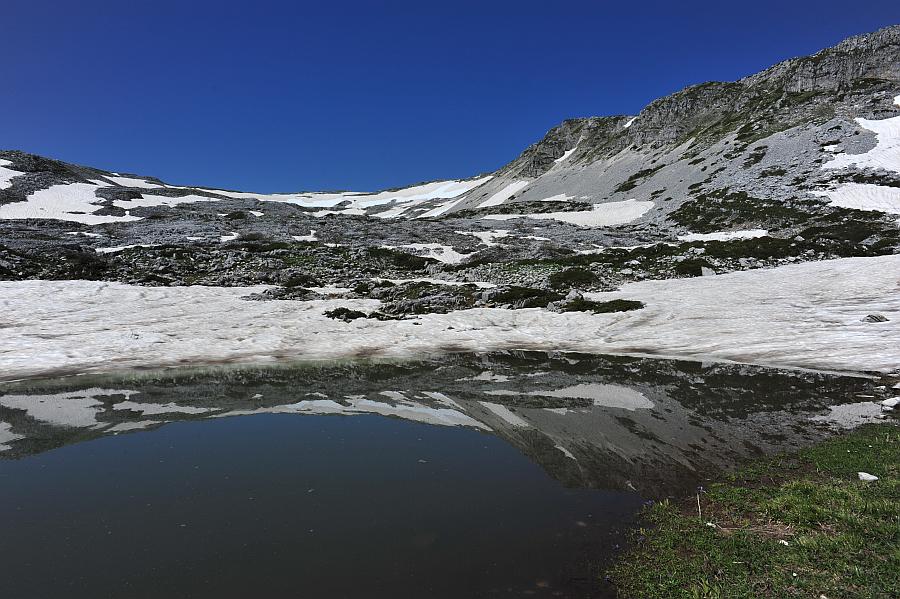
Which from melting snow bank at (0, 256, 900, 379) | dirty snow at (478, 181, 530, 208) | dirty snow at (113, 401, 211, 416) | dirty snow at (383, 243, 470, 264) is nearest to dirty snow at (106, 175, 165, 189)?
dirty snow at (478, 181, 530, 208)

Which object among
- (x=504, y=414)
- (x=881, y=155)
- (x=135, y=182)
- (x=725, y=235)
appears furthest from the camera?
(x=135, y=182)

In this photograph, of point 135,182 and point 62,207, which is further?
point 135,182

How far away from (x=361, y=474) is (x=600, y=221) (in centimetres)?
7560

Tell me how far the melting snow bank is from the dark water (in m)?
3.64

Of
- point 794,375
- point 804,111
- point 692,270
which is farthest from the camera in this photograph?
point 804,111

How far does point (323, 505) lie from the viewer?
8023mm

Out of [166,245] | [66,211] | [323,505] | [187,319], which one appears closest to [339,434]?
[323,505]

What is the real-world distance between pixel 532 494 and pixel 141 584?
19.6 ft

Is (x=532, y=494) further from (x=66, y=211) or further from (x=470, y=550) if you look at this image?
(x=66, y=211)

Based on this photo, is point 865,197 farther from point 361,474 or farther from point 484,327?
point 361,474

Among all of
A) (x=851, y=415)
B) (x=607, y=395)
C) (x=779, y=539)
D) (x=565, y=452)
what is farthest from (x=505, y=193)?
(x=779, y=539)

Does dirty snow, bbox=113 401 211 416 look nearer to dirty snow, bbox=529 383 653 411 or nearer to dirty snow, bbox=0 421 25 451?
dirty snow, bbox=0 421 25 451

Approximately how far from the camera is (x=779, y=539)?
20.8 feet

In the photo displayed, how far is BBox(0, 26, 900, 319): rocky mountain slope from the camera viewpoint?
40812mm
